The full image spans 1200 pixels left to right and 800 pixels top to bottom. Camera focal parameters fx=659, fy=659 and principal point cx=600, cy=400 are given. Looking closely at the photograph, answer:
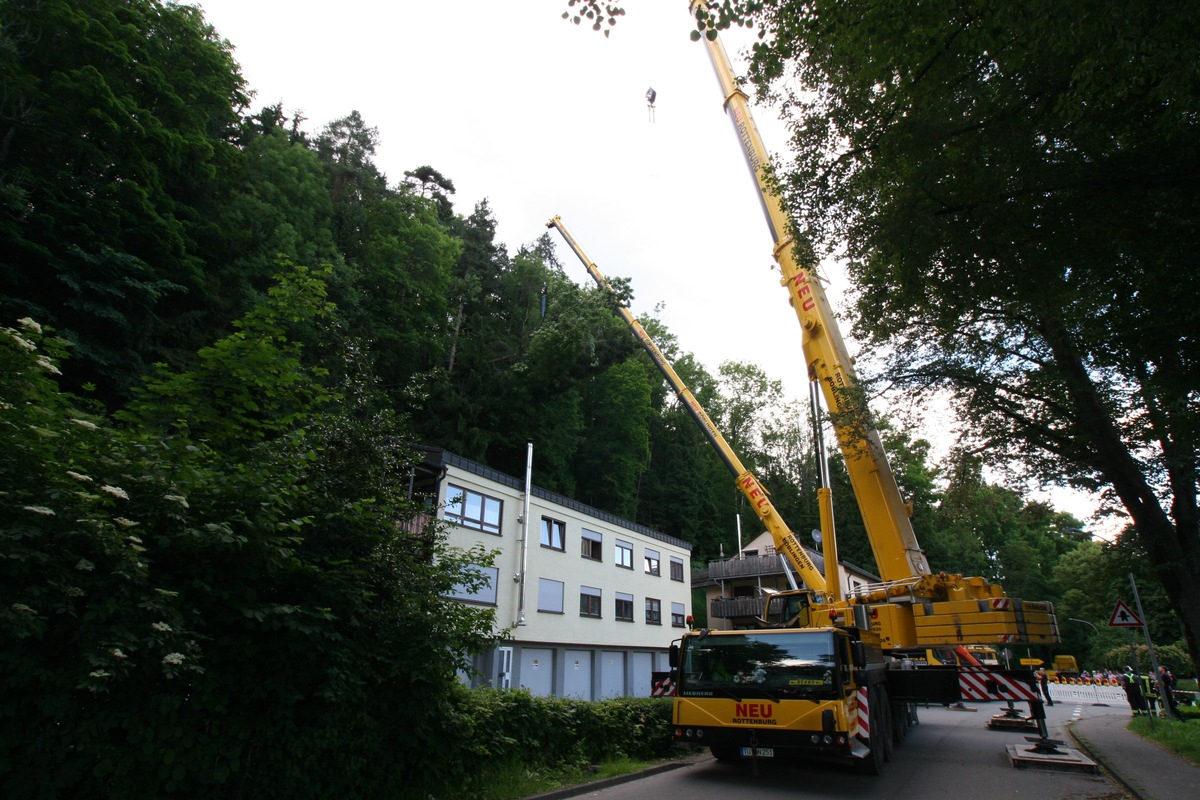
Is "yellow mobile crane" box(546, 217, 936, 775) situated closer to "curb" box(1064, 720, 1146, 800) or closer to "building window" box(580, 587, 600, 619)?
"curb" box(1064, 720, 1146, 800)

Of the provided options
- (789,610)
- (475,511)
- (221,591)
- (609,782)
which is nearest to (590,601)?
(475,511)

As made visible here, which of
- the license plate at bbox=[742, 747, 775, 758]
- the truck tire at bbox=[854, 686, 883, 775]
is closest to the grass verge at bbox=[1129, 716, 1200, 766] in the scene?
the truck tire at bbox=[854, 686, 883, 775]

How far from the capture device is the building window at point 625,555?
2730cm

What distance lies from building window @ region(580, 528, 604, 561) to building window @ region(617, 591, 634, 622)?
2.01 m

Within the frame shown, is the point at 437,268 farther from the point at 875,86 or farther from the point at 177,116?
the point at 875,86

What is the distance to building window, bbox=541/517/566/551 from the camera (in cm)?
2342

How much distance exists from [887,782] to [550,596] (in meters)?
14.8

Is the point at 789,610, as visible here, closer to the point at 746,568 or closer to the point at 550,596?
the point at 550,596

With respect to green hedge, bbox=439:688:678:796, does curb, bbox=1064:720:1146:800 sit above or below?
below

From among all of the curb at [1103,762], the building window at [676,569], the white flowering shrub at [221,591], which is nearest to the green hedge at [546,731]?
the white flowering shrub at [221,591]

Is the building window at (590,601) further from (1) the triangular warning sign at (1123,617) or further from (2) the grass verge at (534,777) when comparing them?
(1) the triangular warning sign at (1123,617)

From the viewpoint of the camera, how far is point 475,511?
2062 cm

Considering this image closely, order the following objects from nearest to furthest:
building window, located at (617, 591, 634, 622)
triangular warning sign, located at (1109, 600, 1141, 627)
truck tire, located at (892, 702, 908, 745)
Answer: truck tire, located at (892, 702, 908, 745) → triangular warning sign, located at (1109, 600, 1141, 627) → building window, located at (617, 591, 634, 622)

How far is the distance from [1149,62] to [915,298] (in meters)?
3.32
